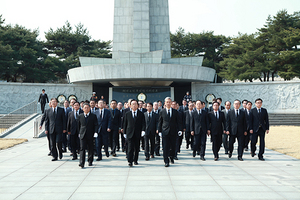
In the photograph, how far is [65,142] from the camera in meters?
7.95

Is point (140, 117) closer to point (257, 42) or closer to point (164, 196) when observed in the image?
point (164, 196)

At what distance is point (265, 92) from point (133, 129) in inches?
665

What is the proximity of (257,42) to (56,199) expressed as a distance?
27.2m

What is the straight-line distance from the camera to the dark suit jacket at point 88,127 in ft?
19.6

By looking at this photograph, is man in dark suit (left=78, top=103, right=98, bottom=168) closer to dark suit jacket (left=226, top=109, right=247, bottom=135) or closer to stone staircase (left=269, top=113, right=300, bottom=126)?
dark suit jacket (left=226, top=109, right=247, bottom=135)

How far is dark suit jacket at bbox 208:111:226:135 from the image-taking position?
6.78m

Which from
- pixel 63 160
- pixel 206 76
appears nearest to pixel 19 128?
pixel 63 160

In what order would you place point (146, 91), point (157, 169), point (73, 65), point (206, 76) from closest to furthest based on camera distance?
point (157, 169) < point (206, 76) < point (146, 91) < point (73, 65)

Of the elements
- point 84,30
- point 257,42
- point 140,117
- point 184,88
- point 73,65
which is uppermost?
point 84,30

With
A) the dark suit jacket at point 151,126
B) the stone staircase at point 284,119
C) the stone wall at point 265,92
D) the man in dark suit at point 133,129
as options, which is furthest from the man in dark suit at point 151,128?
the stone wall at point 265,92

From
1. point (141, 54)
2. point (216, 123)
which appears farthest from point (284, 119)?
point (216, 123)

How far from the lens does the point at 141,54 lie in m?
18.5

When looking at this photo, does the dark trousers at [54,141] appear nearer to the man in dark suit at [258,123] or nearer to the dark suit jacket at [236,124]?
the dark suit jacket at [236,124]

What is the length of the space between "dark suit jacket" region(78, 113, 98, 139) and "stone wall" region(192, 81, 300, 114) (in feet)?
51.2
